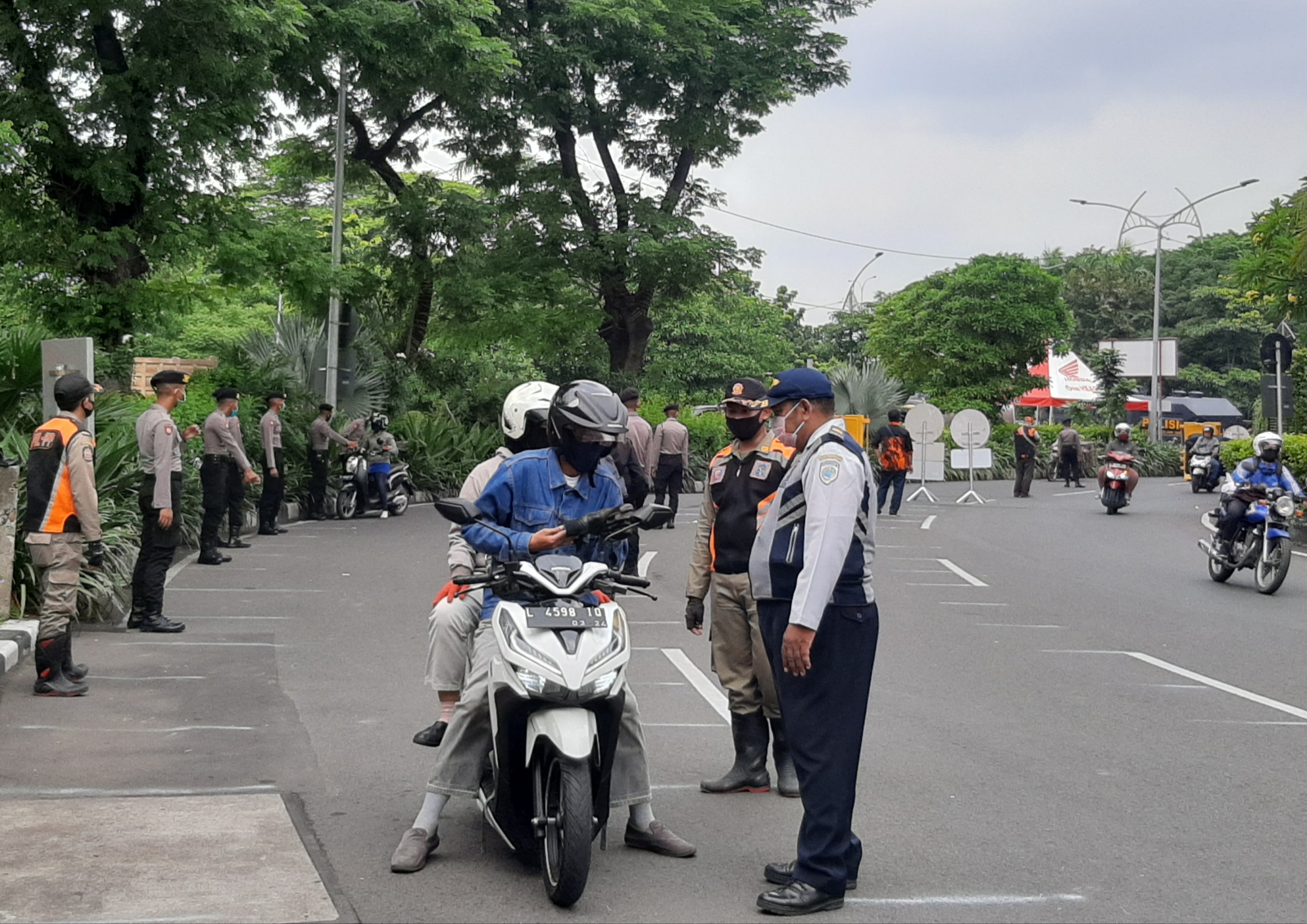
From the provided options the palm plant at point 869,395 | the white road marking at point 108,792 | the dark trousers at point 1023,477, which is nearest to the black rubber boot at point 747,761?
the white road marking at point 108,792

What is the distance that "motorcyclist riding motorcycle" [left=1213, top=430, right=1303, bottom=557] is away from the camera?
17.1 m

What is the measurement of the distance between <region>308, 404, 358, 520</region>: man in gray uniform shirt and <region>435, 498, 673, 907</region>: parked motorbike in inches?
683

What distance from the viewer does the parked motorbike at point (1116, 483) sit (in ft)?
94.2

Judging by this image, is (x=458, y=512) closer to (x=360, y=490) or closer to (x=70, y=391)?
(x=70, y=391)

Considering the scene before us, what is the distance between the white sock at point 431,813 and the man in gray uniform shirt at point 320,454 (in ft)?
56.4

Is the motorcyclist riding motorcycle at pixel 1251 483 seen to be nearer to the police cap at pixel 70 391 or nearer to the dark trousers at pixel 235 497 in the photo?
the dark trousers at pixel 235 497

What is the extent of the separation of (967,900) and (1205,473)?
35321 mm

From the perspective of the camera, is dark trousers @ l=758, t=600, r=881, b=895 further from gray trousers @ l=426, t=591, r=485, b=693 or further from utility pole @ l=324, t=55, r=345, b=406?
utility pole @ l=324, t=55, r=345, b=406

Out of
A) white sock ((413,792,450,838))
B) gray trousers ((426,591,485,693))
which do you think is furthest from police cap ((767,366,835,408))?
white sock ((413,792,450,838))

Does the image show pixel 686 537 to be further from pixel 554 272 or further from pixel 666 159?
pixel 666 159

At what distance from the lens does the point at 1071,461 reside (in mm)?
41656

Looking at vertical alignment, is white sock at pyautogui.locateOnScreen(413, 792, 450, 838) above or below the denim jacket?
below

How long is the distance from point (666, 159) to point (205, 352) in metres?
12.5

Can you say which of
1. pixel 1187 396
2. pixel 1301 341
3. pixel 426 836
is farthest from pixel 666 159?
pixel 1187 396
